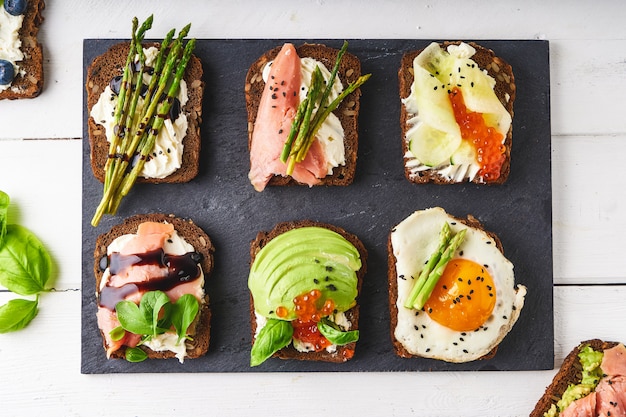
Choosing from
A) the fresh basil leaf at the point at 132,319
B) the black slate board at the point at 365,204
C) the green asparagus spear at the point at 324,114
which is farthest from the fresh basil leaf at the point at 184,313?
the green asparagus spear at the point at 324,114

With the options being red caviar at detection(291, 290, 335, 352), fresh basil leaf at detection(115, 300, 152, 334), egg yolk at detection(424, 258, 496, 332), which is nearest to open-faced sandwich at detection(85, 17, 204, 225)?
fresh basil leaf at detection(115, 300, 152, 334)

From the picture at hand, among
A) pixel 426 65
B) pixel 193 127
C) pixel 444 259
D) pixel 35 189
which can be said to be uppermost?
pixel 426 65

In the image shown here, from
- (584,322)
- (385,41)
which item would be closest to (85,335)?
(385,41)

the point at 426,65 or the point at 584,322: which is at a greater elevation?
the point at 426,65

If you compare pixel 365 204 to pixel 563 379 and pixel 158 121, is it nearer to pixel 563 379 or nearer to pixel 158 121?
pixel 158 121

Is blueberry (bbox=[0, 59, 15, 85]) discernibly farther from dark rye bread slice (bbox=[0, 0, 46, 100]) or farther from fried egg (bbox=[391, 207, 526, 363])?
fried egg (bbox=[391, 207, 526, 363])

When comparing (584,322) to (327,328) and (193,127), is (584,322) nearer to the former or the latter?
(327,328)
